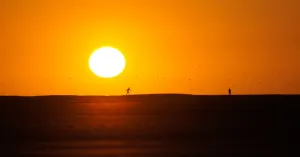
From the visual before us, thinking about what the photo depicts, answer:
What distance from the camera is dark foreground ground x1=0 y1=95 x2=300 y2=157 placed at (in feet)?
39.5

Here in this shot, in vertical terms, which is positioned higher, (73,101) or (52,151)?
(73,101)

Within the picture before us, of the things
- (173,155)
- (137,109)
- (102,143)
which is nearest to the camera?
(173,155)

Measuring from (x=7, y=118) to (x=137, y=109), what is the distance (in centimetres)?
315

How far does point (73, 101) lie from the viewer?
54.0 ft

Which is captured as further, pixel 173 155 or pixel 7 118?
pixel 7 118

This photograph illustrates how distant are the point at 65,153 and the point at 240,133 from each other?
12.9 ft

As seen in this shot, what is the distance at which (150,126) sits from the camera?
546 inches

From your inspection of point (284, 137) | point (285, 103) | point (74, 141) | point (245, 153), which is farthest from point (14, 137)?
point (285, 103)

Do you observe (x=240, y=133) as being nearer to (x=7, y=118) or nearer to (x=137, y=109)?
(x=137, y=109)

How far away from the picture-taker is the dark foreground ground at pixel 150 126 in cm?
1203

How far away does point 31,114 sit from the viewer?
14.8 meters

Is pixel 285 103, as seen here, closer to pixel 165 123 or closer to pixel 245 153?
pixel 165 123

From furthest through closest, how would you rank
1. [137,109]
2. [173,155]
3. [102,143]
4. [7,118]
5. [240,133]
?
[137,109], [7,118], [240,133], [102,143], [173,155]

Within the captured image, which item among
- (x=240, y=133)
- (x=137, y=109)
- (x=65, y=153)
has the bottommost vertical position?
(x=65, y=153)
